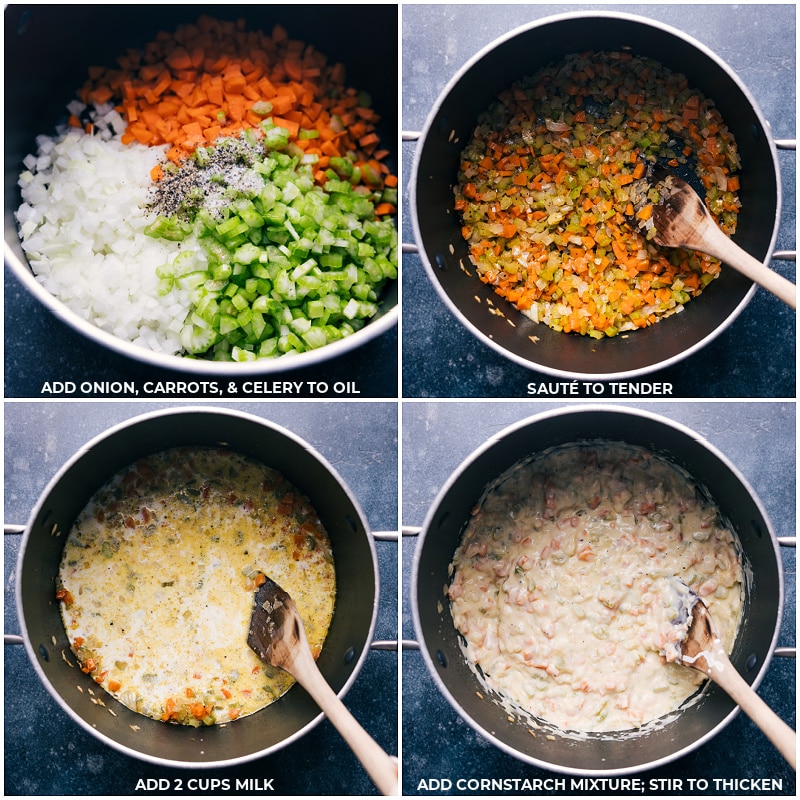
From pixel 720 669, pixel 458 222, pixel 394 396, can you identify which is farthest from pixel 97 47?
pixel 720 669

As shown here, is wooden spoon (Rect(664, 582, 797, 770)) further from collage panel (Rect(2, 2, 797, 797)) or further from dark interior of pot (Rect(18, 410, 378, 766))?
dark interior of pot (Rect(18, 410, 378, 766))

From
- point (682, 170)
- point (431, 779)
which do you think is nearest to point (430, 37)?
point (682, 170)

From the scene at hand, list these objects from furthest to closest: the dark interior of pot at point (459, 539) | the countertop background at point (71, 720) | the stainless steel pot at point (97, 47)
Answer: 1. the countertop background at point (71, 720)
2. the stainless steel pot at point (97, 47)
3. the dark interior of pot at point (459, 539)

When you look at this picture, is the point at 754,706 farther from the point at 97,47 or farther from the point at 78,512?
the point at 97,47

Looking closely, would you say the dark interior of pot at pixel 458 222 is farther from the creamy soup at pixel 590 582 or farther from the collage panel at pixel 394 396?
the creamy soup at pixel 590 582

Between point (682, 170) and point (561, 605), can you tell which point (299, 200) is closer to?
point (682, 170)

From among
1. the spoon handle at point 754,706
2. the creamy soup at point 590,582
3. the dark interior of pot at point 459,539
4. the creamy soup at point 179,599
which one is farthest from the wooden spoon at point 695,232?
the creamy soup at point 179,599
